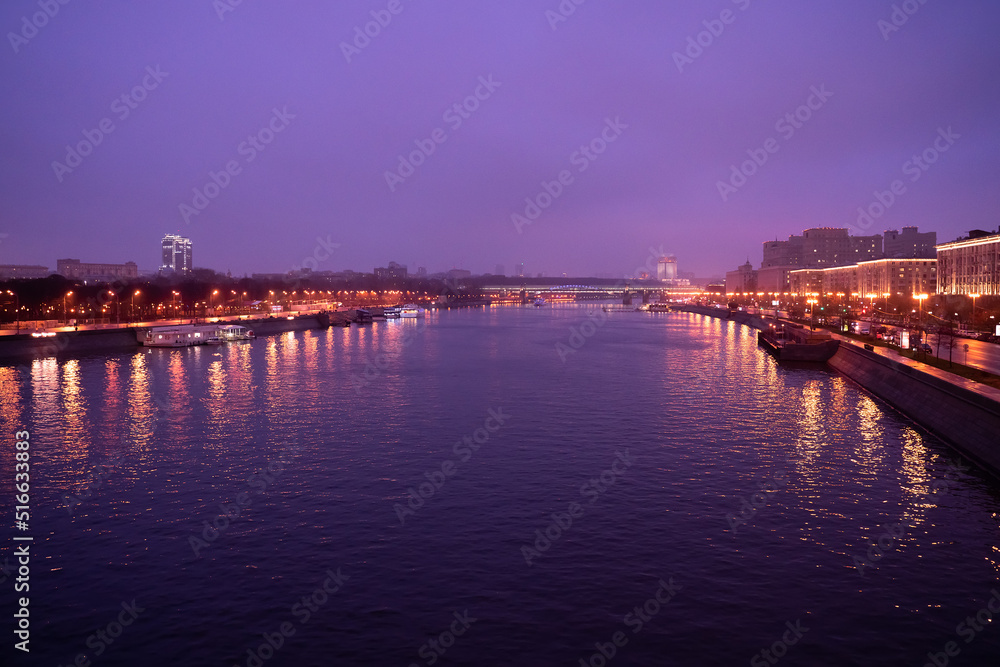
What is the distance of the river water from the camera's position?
11383 mm

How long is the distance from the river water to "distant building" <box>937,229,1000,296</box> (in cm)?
7435

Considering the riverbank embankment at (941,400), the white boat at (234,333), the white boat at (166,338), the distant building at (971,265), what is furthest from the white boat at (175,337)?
the distant building at (971,265)

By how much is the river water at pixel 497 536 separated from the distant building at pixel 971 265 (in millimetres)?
74351

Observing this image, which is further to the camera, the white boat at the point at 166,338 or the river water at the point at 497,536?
the white boat at the point at 166,338

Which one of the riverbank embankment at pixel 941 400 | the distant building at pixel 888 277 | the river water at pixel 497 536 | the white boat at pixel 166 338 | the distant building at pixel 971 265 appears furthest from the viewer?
the distant building at pixel 888 277

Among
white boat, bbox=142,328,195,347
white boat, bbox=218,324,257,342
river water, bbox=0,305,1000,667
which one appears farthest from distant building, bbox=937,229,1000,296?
white boat, bbox=142,328,195,347

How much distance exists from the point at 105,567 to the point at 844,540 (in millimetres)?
15724

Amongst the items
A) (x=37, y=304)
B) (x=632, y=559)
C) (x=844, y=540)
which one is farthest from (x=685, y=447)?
(x=37, y=304)

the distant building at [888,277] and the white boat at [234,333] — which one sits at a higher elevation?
the distant building at [888,277]

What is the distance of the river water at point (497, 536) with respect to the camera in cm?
A: 1138

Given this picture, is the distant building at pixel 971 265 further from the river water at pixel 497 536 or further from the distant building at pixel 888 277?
the river water at pixel 497 536

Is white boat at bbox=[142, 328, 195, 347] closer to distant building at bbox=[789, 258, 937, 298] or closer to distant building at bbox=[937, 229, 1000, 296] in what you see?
distant building at bbox=[937, 229, 1000, 296]

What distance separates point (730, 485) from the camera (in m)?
19.7

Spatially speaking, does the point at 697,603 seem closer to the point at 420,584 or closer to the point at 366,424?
the point at 420,584
